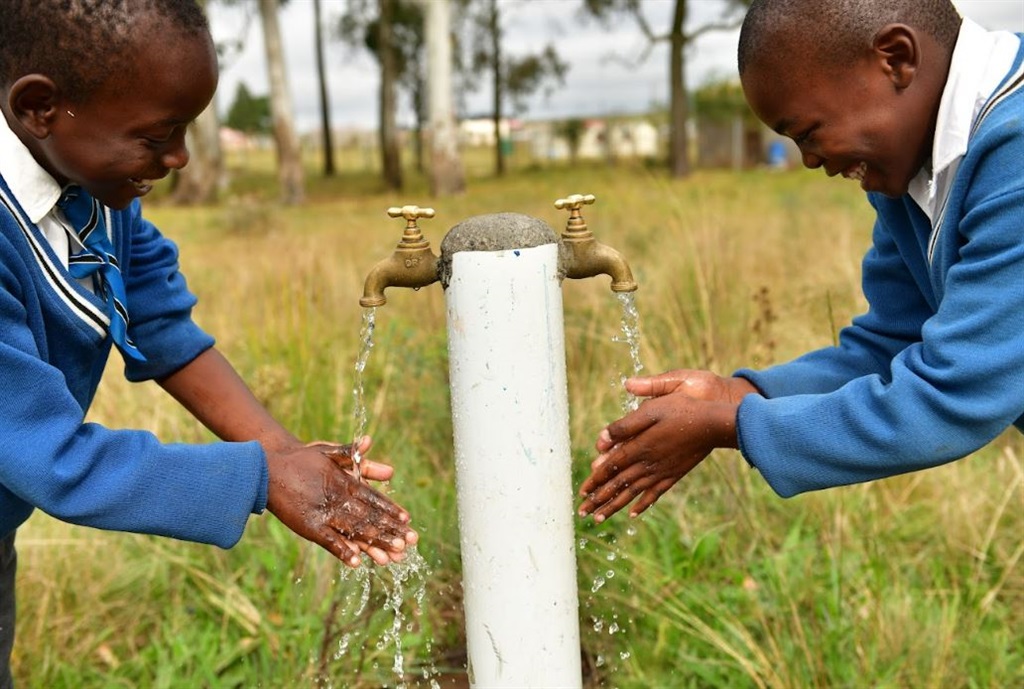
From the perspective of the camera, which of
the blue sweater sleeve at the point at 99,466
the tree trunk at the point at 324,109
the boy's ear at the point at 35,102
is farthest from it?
the tree trunk at the point at 324,109

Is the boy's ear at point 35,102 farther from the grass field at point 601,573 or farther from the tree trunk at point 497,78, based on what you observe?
the tree trunk at point 497,78

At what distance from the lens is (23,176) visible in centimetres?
152

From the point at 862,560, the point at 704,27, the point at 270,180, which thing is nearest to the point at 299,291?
the point at 862,560

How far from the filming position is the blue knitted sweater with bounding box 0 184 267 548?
136 centimetres

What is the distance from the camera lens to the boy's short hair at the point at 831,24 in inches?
61.0

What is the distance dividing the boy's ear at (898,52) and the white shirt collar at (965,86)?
6cm

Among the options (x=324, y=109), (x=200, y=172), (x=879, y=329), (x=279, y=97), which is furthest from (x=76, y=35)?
(x=324, y=109)

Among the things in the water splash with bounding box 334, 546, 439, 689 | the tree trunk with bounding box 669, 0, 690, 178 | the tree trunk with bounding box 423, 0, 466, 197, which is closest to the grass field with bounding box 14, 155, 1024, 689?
the water splash with bounding box 334, 546, 439, 689

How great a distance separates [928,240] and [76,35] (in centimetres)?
138

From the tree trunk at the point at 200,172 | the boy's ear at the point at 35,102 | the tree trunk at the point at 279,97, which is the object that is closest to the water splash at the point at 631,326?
the boy's ear at the point at 35,102

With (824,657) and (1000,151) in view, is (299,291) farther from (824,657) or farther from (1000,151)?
(1000,151)

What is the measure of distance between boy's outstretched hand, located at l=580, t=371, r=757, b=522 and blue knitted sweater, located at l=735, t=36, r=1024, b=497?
0.05 m

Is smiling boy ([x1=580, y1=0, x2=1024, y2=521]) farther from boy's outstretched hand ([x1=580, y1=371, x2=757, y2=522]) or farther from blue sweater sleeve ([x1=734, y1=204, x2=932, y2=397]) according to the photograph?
blue sweater sleeve ([x1=734, y1=204, x2=932, y2=397])

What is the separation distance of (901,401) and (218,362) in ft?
4.13
